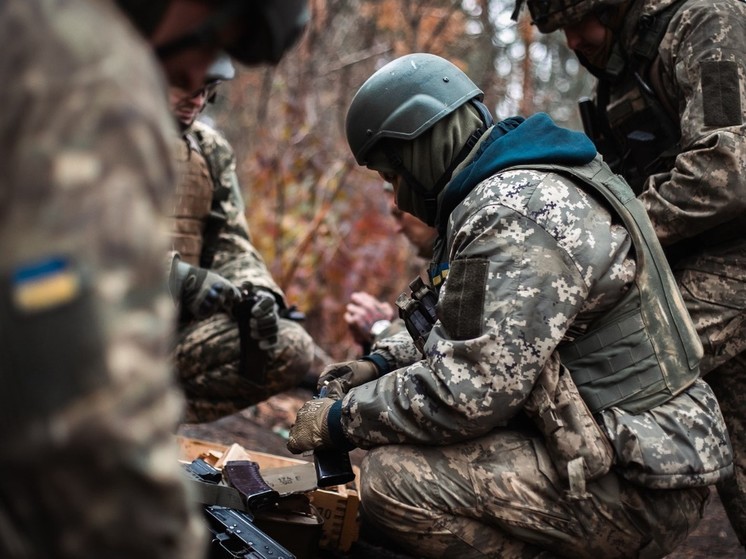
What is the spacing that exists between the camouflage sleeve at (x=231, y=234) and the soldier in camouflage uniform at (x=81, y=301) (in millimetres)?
3678

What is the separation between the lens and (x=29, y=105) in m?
1.32

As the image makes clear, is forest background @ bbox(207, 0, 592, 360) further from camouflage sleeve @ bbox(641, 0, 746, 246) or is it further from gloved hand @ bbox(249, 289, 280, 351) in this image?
camouflage sleeve @ bbox(641, 0, 746, 246)

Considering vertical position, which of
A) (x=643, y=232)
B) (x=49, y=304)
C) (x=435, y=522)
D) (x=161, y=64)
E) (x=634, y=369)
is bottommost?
(x=435, y=522)

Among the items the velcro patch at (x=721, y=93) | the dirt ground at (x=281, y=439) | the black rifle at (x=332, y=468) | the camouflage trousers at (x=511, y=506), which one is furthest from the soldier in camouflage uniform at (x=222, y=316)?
the velcro patch at (x=721, y=93)

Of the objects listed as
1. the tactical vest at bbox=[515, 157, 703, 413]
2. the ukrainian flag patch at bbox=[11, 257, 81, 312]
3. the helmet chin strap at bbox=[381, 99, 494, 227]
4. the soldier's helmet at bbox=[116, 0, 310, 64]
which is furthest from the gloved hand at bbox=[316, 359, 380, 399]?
the ukrainian flag patch at bbox=[11, 257, 81, 312]

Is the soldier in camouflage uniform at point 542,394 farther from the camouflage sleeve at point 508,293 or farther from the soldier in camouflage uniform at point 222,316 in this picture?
the soldier in camouflage uniform at point 222,316

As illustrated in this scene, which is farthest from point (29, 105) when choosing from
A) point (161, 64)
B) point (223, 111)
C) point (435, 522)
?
point (223, 111)

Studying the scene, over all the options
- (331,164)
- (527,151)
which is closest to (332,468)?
(527,151)

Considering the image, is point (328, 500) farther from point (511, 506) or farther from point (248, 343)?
point (248, 343)

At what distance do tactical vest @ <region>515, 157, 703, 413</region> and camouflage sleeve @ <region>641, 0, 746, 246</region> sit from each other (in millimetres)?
788

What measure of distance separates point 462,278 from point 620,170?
71.8 inches

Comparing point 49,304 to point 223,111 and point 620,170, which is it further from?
point 223,111

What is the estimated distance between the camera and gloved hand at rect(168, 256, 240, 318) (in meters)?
4.55

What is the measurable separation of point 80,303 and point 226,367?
12.0 feet
